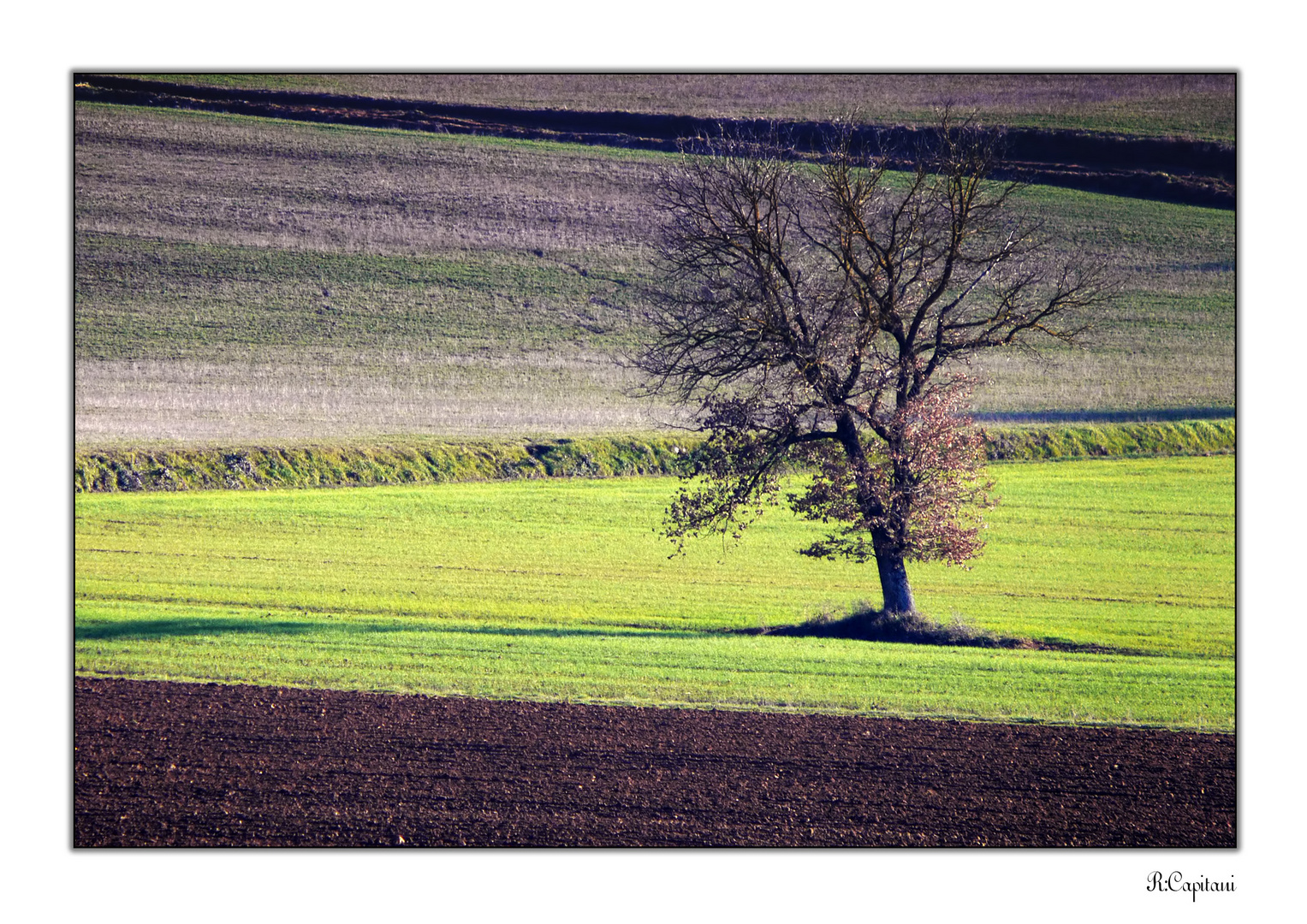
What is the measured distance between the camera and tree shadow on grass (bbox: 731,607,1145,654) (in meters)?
18.1

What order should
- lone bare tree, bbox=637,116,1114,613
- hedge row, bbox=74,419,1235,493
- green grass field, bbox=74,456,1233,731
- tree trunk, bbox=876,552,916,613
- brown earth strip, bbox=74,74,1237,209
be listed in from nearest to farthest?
1. green grass field, bbox=74,456,1233,731
2. lone bare tree, bbox=637,116,1114,613
3. tree trunk, bbox=876,552,916,613
4. hedge row, bbox=74,419,1235,493
5. brown earth strip, bbox=74,74,1237,209

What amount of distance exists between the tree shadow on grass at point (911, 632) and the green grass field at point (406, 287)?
17.8 m

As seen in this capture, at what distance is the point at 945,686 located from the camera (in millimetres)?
14883

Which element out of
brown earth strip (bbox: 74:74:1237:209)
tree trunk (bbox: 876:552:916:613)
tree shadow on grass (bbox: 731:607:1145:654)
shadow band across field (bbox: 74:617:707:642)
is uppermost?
brown earth strip (bbox: 74:74:1237:209)

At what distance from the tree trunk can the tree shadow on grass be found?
0.33m

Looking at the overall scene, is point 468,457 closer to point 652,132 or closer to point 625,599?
point 625,599

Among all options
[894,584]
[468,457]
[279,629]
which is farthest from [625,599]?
[468,457]

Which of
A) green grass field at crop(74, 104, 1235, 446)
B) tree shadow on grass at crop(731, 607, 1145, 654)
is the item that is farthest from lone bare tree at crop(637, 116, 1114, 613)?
green grass field at crop(74, 104, 1235, 446)

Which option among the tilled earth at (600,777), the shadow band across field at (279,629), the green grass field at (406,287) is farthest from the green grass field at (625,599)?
the green grass field at (406,287)

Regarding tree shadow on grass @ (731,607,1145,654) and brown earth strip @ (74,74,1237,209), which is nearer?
tree shadow on grass @ (731,607,1145,654)

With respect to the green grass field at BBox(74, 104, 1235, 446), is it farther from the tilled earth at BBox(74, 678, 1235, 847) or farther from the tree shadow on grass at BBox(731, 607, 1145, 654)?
the tilled earth at BBox(74, 678, 1235, 847)
